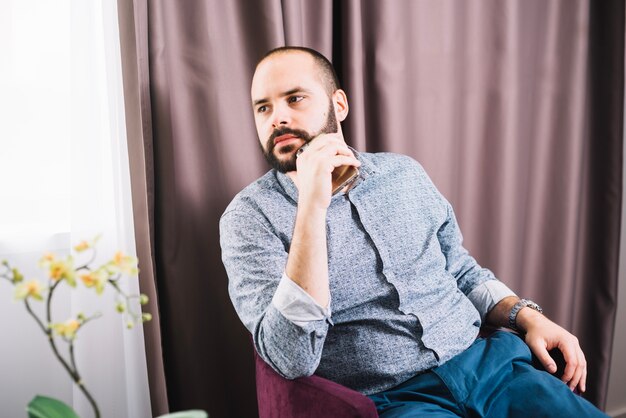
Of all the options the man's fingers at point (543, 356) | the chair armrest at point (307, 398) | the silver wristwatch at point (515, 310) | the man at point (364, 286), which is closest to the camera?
the chair armrest at point (307, 398)

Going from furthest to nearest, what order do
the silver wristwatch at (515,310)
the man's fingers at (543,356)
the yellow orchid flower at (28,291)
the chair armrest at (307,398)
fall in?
the silver wristwatch at (515,310) → the man's fingers at (543,356) → the chair armrest at (307,398) → the yellow orchid flower at (28,291)

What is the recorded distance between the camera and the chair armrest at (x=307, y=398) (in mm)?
883

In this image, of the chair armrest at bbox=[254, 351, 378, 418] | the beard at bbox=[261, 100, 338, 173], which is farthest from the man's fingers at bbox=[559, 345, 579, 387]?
the beard at bbox=[261, 100, 338, 173]

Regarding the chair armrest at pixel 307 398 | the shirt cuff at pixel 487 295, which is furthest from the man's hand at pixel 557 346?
the chair armrest at pixel 307 398

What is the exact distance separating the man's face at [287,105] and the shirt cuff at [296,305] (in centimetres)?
39

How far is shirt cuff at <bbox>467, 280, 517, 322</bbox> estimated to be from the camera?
1.36 meters

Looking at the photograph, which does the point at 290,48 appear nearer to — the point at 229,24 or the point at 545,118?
the point at 229,24

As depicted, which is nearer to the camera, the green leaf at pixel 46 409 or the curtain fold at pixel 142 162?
the green leaf at pixel 46 409

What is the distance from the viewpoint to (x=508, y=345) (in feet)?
3.92

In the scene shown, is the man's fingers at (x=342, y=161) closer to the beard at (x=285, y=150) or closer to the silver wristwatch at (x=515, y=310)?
the beard at (x=285, y=150)

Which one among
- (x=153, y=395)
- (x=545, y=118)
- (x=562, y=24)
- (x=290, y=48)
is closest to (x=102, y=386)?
(x=153, y=395)

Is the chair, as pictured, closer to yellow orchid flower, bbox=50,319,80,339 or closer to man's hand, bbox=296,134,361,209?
man's hand, bbox=296,134,361,209

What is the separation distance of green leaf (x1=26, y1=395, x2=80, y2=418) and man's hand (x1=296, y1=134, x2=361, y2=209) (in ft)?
1.88

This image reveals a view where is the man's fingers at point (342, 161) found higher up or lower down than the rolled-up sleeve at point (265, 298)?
higher up
